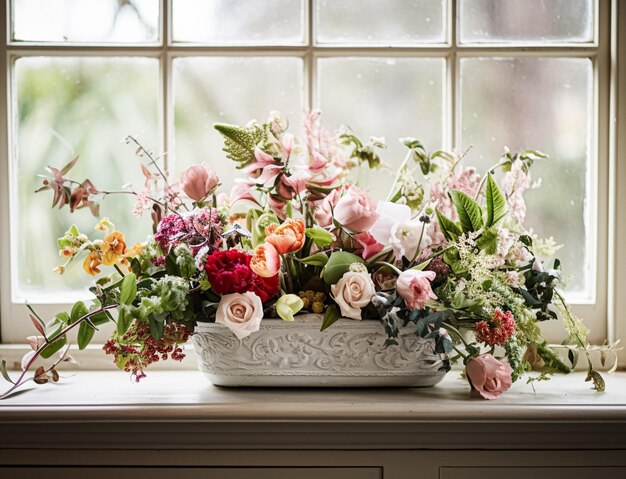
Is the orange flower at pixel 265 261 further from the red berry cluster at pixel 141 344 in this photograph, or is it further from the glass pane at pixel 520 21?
the glass pane at pixel 520 21

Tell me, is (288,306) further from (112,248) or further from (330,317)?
(112,248)

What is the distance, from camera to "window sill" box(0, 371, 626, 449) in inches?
36.0

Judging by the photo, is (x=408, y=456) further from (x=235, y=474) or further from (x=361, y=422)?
(x=235, y=474)

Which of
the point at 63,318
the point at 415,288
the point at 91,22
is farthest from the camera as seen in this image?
the point at 91,22

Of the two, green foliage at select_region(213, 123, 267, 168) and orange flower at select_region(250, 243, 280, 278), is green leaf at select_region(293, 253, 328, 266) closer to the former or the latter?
orange flower at select_region(250, 243, 280, 278)

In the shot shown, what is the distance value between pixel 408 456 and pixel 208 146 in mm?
757

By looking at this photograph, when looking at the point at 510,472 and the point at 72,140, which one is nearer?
the point at 510,472

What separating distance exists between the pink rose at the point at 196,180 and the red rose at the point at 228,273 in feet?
0.44

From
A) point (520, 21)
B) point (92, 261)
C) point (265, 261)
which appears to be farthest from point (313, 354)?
point (520, 21)

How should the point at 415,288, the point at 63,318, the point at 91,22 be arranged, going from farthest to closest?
1. the point at 91,22
2. the point at 63,318
3. the point at 415,288

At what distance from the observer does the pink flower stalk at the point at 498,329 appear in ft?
3.06

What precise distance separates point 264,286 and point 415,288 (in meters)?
0.24

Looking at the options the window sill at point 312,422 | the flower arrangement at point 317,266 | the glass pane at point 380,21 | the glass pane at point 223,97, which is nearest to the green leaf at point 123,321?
the flower arrangement at point 317,266

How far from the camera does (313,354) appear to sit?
1.00 meters
